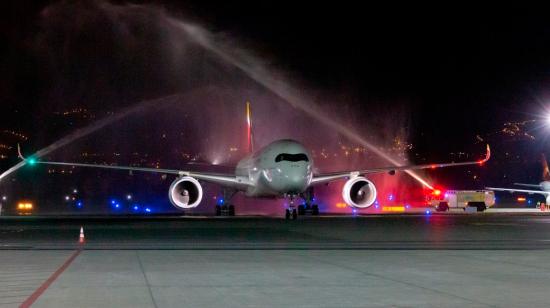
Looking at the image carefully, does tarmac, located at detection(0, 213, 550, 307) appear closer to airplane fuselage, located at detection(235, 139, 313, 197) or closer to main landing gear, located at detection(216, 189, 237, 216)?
airplane fuselage, located at detection(235, 139, 313, 197)

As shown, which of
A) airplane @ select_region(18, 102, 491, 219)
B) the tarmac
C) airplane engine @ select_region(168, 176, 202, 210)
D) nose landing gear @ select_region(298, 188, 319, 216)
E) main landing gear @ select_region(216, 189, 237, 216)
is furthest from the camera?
main landing gear @ select_region(216, 189, 237, 216)

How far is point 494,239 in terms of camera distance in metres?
33.1

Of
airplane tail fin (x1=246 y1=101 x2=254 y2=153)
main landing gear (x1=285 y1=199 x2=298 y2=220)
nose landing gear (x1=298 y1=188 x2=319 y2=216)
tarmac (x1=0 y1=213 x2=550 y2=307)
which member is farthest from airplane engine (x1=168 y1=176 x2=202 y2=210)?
tarmac (x1=0 y1=213 x2=550 y2=307)

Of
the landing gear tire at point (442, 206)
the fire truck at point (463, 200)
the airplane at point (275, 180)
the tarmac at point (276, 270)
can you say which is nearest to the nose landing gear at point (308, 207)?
the airplane at point (275, 180)

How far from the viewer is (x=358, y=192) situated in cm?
5934

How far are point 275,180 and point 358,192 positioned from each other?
7580mm

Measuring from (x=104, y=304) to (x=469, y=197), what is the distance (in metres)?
68.6

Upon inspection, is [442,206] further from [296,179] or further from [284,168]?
[284,168]

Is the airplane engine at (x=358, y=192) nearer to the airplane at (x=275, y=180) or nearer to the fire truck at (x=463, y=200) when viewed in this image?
the airplane at (x=275, y=180)

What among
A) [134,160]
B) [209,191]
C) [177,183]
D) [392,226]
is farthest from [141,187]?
[392,226]

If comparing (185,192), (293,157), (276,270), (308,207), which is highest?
(293,157)

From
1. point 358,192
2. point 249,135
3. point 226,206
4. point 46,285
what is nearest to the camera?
point 46,285

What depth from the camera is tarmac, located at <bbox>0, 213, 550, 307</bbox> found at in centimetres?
1552

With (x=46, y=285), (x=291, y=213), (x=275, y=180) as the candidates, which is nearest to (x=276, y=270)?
(x=46, y=285)
